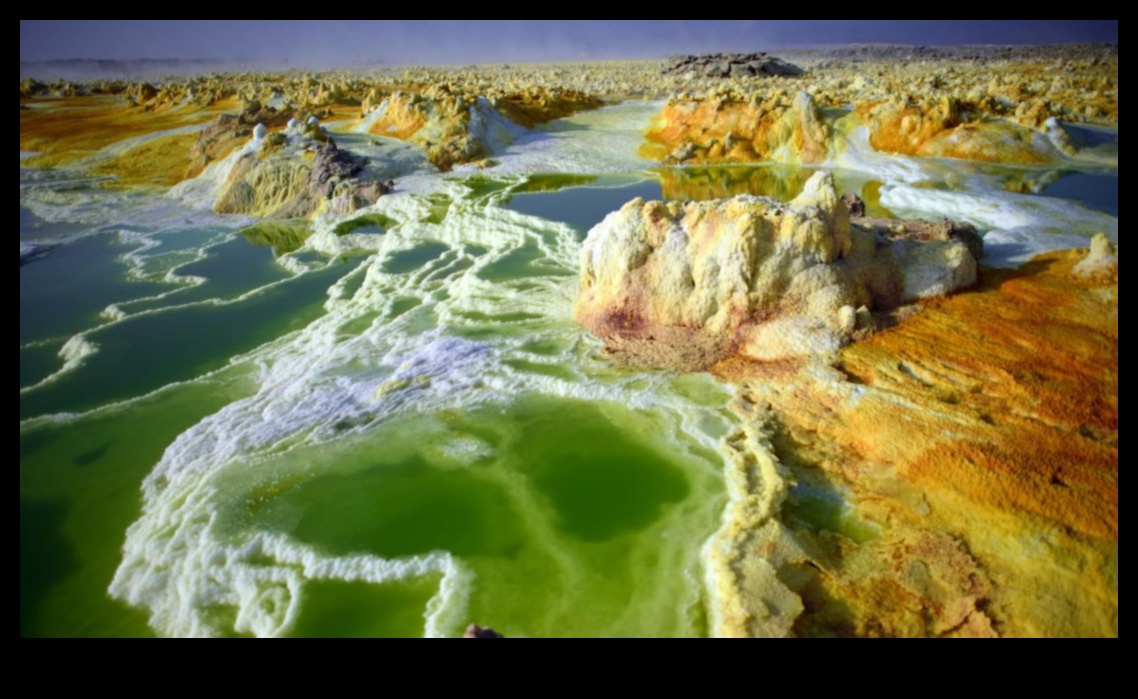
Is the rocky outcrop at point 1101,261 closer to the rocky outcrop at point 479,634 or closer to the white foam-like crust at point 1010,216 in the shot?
the white foam-like crust at point 1010,216

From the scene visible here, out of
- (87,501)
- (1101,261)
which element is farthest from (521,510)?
(1101,261)

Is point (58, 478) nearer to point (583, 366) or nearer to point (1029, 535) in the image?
point (583, 366)

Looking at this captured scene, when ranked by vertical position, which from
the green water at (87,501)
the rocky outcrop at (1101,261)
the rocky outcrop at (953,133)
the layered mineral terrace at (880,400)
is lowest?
the green water at (87,501)

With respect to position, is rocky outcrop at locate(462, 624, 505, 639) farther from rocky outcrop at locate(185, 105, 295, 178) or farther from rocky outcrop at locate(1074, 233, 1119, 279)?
rocky outcrop at locate(185, 105, 295, 178)

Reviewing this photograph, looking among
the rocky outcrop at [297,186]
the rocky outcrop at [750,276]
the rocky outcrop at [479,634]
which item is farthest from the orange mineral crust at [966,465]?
the rocky outcrop at [297,186]

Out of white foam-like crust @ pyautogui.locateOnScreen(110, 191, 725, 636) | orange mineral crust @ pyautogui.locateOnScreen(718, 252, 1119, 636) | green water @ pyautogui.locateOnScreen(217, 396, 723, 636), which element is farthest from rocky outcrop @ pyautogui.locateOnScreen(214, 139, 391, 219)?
orange mineral crust @ pyautogui.locateOnScreen(718, 252, 1119, 636)

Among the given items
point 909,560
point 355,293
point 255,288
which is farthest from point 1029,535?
point 255,288

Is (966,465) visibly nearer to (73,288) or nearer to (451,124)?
(73,288)
